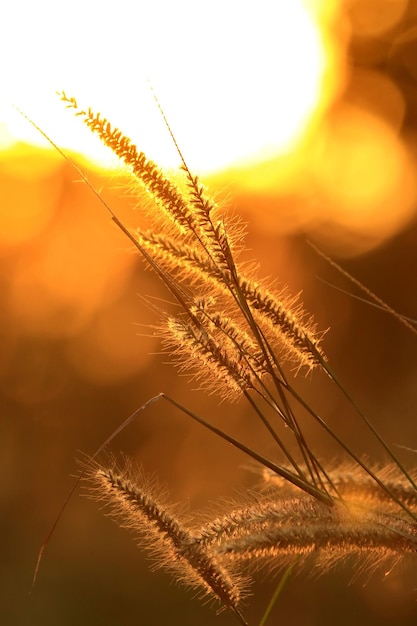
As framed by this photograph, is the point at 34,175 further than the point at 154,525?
Yes

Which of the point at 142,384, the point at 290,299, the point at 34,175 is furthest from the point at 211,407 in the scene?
the point at 290,299

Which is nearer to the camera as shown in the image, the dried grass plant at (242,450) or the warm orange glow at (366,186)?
the dried grass plant at (242,450)

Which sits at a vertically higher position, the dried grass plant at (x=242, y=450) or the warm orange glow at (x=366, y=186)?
the warm orange glow at (x=366, y=186)

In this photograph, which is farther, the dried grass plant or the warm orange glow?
the warm orange glow

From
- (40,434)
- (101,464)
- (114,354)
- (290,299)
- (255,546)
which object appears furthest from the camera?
(114,354)

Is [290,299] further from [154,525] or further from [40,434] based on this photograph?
[40,434]

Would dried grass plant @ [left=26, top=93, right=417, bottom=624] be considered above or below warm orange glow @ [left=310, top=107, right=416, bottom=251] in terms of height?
below

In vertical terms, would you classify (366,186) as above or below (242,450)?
above

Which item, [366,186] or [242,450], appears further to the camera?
[366,186]
